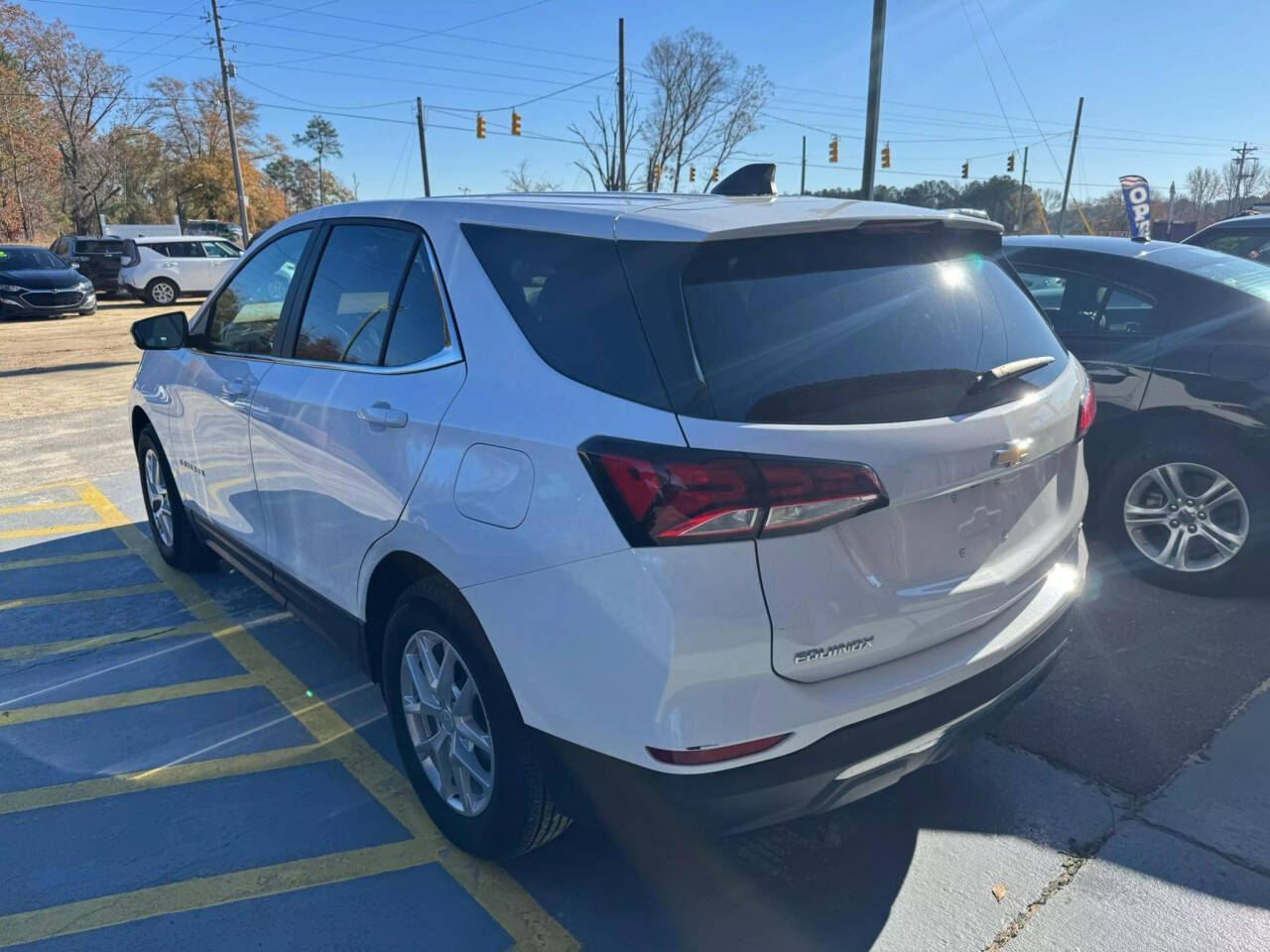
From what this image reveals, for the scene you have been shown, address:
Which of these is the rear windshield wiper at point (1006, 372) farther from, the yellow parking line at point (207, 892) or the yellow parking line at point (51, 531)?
the yellow parking line at point (51, 531)

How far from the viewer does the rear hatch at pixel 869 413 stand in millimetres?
1903

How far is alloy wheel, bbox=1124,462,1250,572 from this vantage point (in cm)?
416

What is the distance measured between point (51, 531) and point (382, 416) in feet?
14.5

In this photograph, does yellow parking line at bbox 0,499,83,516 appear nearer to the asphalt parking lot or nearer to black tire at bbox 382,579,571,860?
the asphalt parking lot

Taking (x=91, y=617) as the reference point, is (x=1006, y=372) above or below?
above

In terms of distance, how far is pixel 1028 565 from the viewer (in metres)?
2.40

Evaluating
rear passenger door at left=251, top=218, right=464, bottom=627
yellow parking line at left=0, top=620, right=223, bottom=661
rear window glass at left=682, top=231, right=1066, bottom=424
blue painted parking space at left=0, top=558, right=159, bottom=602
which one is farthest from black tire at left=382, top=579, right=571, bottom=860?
blue painted parking space at left=0, top=558, right=159, bottom=602

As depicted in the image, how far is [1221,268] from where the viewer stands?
4.55 m

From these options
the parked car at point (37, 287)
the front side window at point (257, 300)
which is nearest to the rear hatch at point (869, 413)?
the front side window at point (257, 300)

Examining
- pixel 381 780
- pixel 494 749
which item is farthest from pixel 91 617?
pixel 494 749

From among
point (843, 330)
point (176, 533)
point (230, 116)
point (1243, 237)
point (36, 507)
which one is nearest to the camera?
point (843, 330)

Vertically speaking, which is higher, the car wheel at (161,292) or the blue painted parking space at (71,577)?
the car wheel at (161,292)

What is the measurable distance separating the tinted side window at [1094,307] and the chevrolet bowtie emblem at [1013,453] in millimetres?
2605

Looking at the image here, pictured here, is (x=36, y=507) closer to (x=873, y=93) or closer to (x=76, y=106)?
(x=873, y=93)
